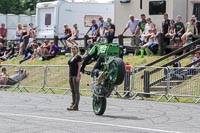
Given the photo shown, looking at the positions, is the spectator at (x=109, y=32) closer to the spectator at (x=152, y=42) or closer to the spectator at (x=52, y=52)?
the spectator at (x=152, y=42)

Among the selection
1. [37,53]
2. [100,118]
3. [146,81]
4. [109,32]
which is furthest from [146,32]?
[100,118]

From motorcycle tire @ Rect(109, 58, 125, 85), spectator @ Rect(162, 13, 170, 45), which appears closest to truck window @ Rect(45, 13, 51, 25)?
spectator @ Rect(162, 13, 170, 45)

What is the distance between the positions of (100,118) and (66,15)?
2218 cm

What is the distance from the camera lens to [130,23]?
1262 inches

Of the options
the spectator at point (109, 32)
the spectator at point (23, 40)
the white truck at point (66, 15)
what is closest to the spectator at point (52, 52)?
the white truck at point (66, 15)

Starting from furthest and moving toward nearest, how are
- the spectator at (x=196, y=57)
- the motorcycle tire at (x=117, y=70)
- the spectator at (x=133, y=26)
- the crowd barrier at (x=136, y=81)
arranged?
the spectator at (x=133, y=26)
the spectator at (x=196, y=57)
the crowd barrier at (x=136, y=81)
the motorcycle tire at (x=117, y=70)

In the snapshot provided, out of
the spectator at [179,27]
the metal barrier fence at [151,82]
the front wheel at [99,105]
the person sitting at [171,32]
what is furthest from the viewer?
the person sitting at [171,32]

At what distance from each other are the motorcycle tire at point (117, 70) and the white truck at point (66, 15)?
70.3ft

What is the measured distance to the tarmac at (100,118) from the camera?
14.1 metres

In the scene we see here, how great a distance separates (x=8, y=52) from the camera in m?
39.5

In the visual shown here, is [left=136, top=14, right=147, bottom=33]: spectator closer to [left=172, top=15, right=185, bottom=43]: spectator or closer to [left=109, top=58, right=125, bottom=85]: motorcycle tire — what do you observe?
[left=172, top=15, right=185, bottom=43]: spectator

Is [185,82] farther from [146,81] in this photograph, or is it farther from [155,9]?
[155,9]

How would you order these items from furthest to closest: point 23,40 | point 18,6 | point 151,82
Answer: point 18,6 → point 23,40 → point 151,82

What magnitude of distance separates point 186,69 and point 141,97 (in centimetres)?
217
